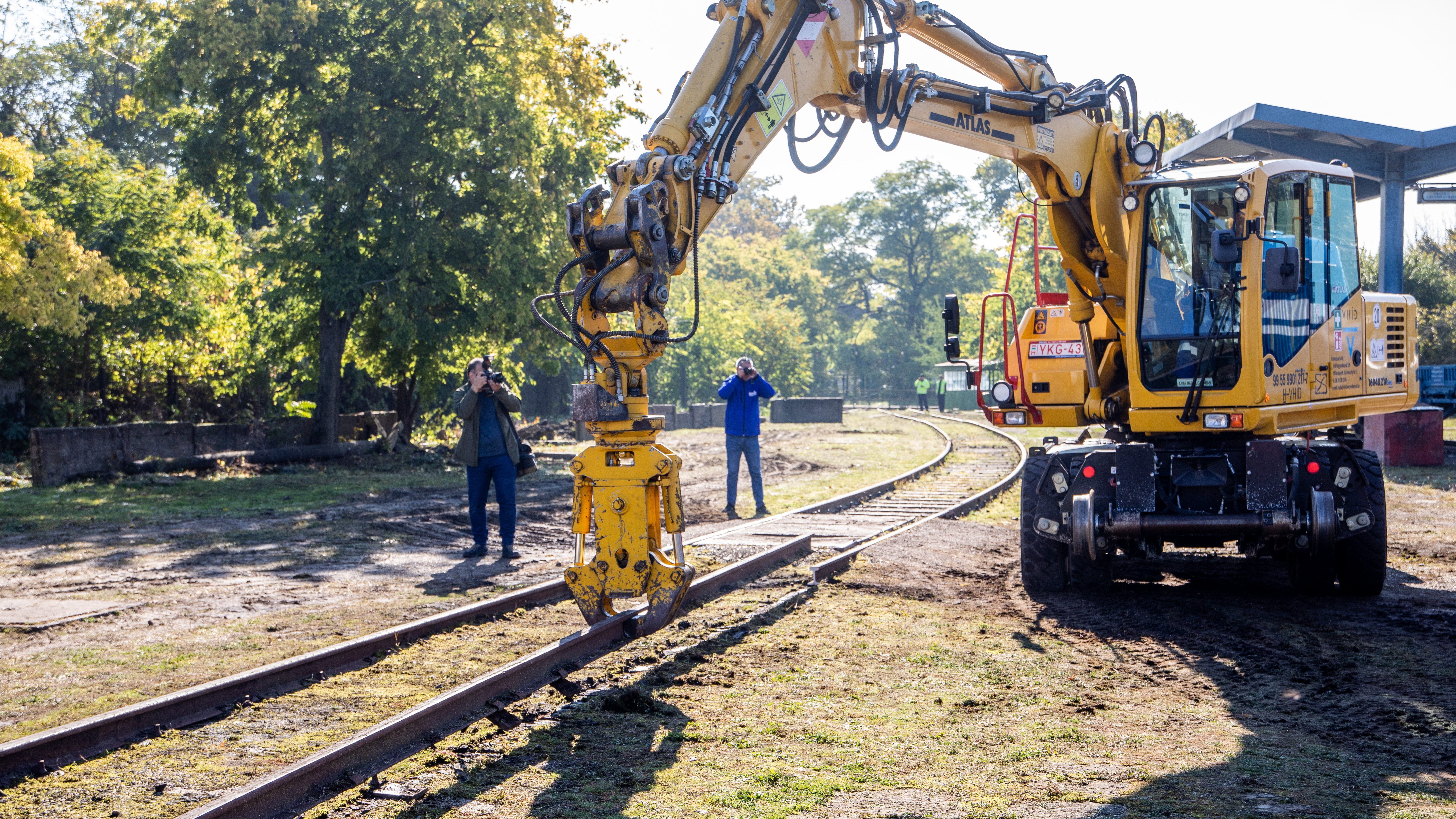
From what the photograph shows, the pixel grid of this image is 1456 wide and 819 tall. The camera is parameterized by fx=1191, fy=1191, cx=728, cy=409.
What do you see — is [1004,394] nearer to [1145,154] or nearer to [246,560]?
[1145,154]

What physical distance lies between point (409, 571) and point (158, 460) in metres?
10.5

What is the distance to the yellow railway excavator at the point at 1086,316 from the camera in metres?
6.96

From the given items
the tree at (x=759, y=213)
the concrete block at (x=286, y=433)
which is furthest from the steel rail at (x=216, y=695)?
the tree at (x=759, y=213)

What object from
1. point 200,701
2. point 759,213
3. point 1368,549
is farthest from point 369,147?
point 759,213

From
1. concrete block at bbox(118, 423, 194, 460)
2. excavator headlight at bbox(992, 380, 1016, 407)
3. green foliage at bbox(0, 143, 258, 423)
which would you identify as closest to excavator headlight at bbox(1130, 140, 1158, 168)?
excavator headlight at bbox(992, 380, 1016, 407)

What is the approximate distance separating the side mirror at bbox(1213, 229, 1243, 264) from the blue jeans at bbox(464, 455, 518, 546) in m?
6.47

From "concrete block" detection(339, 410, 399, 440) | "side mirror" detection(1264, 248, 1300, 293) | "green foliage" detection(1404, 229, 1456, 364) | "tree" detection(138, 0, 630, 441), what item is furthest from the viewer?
"green foliage" detection(1404, 229, 1456, 364)

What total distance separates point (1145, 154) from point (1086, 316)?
4.91 ft

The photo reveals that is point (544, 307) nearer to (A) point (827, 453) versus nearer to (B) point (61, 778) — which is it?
(A) point (827, 453)

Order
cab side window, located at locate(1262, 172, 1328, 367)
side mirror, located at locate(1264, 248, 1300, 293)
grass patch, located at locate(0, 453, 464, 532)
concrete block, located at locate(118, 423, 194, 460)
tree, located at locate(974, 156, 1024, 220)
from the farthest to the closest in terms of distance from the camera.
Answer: tree, located at locate(974, 156, 1024, 220) < concrete block, located at locate(118, 423, 194, 460) < grass patch, located at locate(0, 453, 464, 532) < cab side window, located at locate(1262, 172, 1328, 367) < side mirror, located at locate(1264, 248, 1300, 293)

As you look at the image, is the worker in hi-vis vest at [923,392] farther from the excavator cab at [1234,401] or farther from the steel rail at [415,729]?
the steel rail at [415,729]

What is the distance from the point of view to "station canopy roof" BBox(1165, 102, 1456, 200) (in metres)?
21.8

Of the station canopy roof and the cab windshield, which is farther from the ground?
the station canopy roof

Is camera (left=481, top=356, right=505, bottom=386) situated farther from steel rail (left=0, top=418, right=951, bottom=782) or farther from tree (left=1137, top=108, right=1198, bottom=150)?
tree (left=1137, top=108, right=1198, bottom=150)
